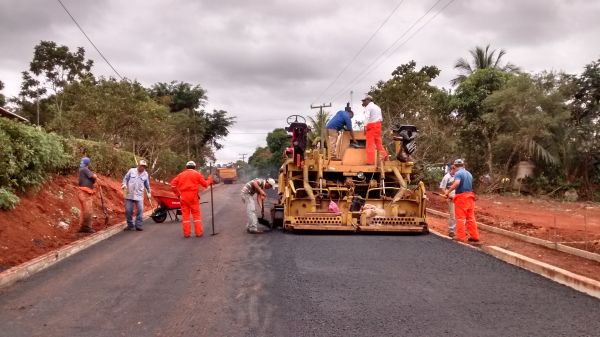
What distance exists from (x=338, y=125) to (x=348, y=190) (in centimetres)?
172

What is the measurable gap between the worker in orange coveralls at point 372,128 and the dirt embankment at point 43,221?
230 inches

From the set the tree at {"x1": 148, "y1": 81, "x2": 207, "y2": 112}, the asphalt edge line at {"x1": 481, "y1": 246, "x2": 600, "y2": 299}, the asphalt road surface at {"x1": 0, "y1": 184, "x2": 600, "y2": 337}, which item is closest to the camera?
the asphalt road surface at {"x1": 0, "y1": 184, "x2": 600, "y2": 337}

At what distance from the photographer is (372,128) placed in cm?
1059

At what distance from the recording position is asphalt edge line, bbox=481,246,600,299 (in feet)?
17.7

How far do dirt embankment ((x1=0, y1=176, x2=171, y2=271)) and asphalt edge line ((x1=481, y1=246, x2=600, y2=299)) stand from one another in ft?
21.9

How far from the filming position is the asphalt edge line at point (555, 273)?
541 centimetres

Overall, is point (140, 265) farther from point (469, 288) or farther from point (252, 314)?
point (469, 288)

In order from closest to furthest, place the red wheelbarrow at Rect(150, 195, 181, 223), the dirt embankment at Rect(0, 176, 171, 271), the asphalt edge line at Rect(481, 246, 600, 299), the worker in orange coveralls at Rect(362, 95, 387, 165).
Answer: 1. the asphalt edge line at Rect(481, 246, 600, 299)
2. the dirt embankment at Rect(0, 176, 171, 271)
3. the worker in orange coveralls at Rect(362, 95, 387, 165)
4. the red wheelbarrow at Rect(150, 195, 181, 223)

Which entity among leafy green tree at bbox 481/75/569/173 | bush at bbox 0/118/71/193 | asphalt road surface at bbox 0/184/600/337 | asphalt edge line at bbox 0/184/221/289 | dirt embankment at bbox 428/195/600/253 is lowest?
dirt embankment at bbox 428/195/600/253

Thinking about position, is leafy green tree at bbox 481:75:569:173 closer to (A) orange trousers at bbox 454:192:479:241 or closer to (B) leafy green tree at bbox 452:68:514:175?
(B) leafy green tree at bbox 452:68:514:175

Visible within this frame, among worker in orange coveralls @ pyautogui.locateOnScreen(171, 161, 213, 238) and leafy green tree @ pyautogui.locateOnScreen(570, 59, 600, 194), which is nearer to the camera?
worker in orange coveralls @ pyautogui.locateOnScreen(171, 161, 213, 238)

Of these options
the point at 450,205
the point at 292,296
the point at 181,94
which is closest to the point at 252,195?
the point at 450,205

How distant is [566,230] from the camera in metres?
12.1

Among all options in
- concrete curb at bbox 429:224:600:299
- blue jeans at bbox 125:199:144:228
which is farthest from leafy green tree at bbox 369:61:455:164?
concrete curb at bbox 429:224:600:299
